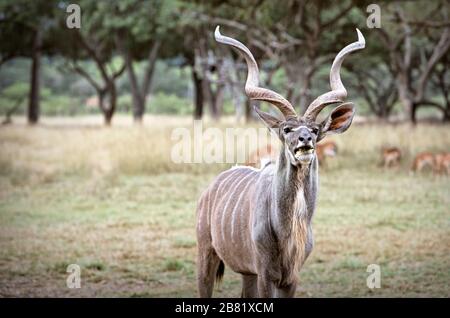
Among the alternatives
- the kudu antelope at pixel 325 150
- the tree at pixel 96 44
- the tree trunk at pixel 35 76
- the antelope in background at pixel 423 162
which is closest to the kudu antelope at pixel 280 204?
the antelope in background at pixel 423 162

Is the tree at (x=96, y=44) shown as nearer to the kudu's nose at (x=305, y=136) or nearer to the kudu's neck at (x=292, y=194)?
the kudu's neck at (x=292, y=194)

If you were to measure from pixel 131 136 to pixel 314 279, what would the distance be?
32.3ft

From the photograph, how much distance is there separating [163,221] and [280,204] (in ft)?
16.9

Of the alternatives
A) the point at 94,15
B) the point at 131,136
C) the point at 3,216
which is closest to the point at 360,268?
the point at 3,216

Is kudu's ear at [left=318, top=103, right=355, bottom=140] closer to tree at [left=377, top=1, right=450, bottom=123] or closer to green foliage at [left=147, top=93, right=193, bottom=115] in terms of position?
tree at [left=377, top=1, right=450, bottom=123]

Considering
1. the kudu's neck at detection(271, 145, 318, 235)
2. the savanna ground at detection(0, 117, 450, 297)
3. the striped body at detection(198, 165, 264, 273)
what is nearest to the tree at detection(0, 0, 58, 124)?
the savanna ground at detection(0, 117, 450, 297)

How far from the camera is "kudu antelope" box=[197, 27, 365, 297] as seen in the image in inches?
167

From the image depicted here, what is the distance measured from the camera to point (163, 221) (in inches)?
370

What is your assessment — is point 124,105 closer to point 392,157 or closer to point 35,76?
point 35,76

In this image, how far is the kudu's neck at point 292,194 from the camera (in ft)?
14.0

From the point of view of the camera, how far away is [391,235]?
854 centimetres

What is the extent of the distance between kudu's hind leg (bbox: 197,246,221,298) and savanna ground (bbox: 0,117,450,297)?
1285 mm

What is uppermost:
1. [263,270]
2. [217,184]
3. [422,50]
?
[422,50]
